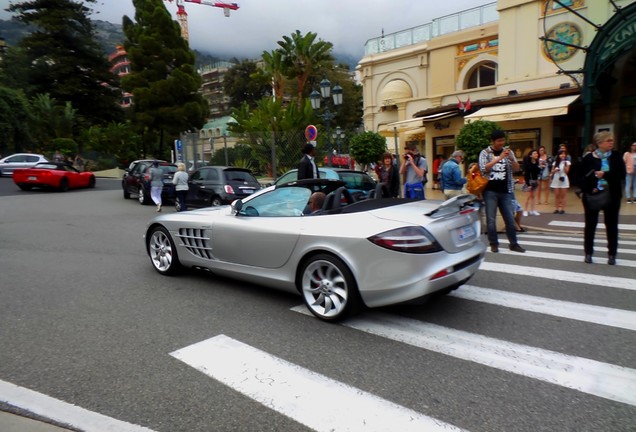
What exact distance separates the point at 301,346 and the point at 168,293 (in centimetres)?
224

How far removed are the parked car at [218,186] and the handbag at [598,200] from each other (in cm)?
867

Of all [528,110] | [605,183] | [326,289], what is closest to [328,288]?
[326,289]

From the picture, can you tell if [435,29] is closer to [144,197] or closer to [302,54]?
[302,54]

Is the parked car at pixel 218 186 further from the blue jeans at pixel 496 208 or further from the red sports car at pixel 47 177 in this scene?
the red sports car at pixel 47 177

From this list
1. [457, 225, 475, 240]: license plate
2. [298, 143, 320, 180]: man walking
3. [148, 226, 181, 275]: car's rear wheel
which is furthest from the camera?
[298, 143, 320, 180]: man walking

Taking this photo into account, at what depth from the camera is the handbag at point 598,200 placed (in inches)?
230

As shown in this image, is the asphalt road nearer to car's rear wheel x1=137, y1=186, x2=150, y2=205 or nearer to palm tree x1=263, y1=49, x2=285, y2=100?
car's rear wheel x1=137, y1=186, x2=150, y2=205

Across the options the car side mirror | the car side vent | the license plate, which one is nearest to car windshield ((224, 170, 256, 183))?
the car side vent

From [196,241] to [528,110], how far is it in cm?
1528

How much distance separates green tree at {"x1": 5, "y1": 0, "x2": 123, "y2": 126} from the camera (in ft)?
142

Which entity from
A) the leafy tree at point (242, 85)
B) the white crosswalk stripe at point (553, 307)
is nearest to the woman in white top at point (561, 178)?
the white crosswalk stripe at point (553, 307)

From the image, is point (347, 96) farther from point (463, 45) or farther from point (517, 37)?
point (517, 37)

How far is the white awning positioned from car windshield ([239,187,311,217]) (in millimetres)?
13480

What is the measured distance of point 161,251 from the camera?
5.89 m
